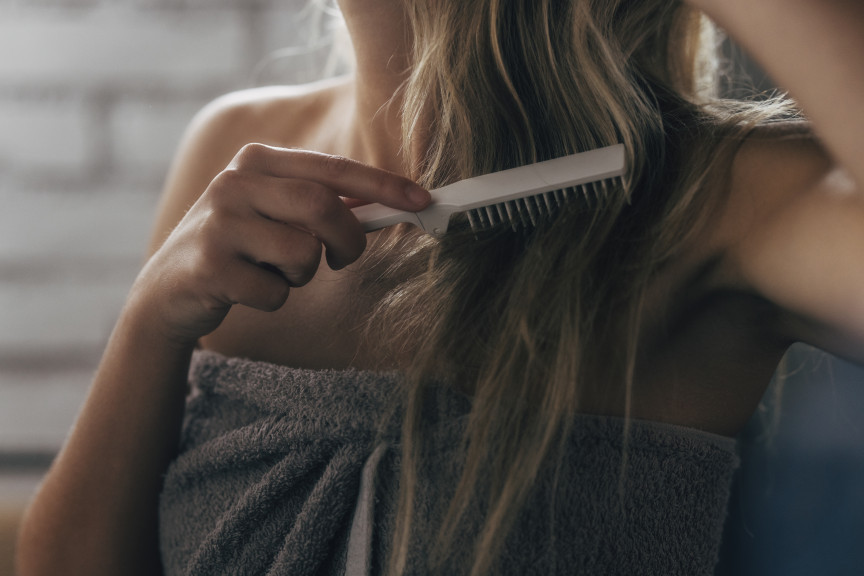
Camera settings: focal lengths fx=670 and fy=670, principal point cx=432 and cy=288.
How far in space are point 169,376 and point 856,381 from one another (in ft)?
1.90

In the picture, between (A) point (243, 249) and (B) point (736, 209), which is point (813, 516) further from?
(A) point (243, 249)

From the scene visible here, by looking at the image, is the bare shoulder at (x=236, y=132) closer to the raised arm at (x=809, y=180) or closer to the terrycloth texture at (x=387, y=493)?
the terrycloth texture at (x=387, y=493)

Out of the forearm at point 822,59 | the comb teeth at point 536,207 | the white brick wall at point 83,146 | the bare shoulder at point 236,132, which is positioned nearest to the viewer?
the forearm at point 822,59

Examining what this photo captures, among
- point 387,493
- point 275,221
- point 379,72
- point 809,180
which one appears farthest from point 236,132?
point 809,180

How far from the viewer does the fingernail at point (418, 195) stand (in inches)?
16.8

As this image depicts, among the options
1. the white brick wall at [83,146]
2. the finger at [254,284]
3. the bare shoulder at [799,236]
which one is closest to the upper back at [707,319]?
the bare shoulder at [799,236]

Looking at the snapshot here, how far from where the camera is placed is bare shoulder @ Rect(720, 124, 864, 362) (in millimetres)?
375

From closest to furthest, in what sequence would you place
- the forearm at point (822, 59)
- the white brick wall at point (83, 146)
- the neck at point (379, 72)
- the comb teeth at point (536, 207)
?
the forearm at point (822, 59), the comb teeth at point (536, 207), the neck at point (379, 72), the white brick wall at point (83, 146)

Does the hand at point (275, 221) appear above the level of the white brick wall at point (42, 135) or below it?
below

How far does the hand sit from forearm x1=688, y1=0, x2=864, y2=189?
210 mm

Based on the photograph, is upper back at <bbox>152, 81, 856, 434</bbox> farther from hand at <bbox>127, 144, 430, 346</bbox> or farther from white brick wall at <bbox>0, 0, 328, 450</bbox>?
white brick wall at <bbox>0, 0, 328, 450</bbox>

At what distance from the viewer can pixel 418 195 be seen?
43cm

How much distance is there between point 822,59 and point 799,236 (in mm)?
106

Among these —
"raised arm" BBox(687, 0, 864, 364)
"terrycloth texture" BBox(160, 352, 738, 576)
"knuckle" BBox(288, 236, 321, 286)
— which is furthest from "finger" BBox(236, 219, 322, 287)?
"raised arm" BBox(687, 0, 864, 364)
